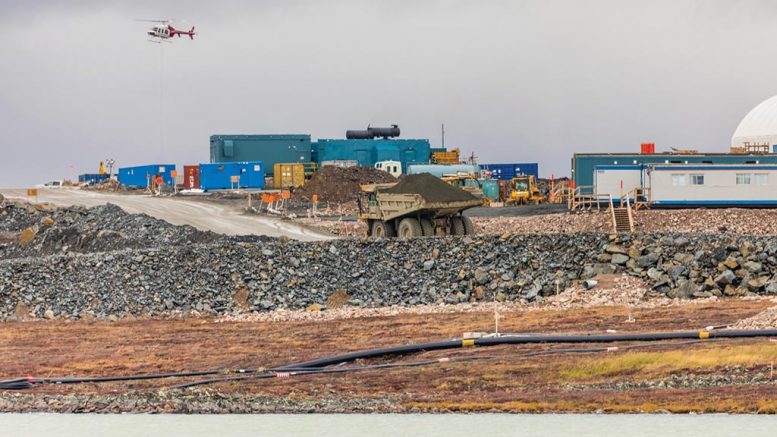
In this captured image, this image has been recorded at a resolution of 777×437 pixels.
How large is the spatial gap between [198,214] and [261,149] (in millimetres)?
40281

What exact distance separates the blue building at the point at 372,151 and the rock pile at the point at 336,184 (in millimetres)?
20430

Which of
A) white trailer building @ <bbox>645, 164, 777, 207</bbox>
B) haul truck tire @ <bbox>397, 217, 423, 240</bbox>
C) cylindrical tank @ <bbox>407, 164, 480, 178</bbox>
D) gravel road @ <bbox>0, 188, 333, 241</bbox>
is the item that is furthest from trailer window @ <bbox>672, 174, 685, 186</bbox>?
cylindrical tank @ <bbox>407, 164, 480, 178</bbox>

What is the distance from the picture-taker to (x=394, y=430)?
17.1 metres

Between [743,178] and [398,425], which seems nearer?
[398,425]

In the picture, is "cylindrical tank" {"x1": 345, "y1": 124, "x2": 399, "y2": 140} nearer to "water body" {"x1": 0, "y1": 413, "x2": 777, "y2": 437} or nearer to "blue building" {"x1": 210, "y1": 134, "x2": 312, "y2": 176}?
"blue building" {"x1": 210, "y1": 134, "x2": 312, "y2": 176}

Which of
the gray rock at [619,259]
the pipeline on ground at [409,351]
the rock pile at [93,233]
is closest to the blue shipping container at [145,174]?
the rock pile at [93,233]

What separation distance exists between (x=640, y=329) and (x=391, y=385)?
763cm

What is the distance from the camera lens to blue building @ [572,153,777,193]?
6532 centimetres

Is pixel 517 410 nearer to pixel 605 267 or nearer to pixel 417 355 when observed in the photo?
pixel 417 355

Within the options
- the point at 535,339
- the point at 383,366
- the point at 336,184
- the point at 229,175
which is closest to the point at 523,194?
the point at 336,184

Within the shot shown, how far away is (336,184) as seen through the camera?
79.1 m

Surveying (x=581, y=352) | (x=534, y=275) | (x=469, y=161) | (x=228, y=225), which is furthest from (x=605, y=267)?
(x=469, y=161)

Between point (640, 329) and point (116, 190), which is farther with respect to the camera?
point (116, 190)

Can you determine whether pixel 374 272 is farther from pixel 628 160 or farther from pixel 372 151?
pixel 372 151
